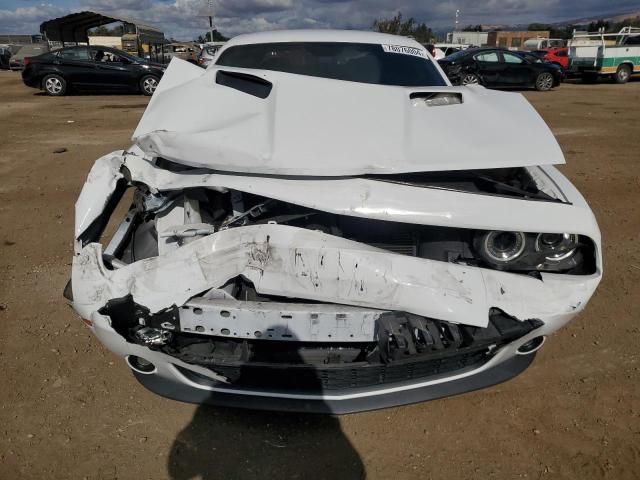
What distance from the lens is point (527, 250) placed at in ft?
6.39

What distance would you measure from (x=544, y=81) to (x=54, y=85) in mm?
14003

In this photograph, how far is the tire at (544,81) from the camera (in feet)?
46.1

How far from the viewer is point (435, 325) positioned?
177 cm

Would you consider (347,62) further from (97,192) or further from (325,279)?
(325,279)

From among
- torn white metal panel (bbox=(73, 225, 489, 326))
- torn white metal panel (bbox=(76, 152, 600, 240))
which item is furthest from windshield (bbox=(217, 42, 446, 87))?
torn white metal panel (bbox=(73, 225, 489, 326))

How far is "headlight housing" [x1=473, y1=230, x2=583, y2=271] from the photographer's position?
194 cm

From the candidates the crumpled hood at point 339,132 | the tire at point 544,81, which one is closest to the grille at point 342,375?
the crumpled hood at point 339,132

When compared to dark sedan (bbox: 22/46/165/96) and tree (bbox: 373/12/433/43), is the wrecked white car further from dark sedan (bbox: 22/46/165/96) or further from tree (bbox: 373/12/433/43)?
tree (bbox: 373/12/433/43)

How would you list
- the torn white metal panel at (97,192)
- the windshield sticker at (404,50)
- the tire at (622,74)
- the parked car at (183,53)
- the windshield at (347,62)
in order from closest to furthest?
the torn white metal panel at (97,192)
the windshield at (347,62)
the windshield sticker at (404,50)
the tire at (622,74)
the parked car at (183,53)

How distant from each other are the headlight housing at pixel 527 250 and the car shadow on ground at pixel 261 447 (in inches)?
35.0

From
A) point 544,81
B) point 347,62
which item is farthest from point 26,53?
point 347,62

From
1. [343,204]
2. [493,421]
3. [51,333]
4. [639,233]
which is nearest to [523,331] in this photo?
[493,421]

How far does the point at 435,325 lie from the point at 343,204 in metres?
0.57

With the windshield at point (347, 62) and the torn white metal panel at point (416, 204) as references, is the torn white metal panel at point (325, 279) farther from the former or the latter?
the windshield at point (347, 62)
